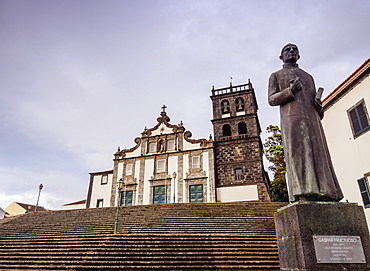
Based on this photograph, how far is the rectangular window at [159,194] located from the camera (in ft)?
85.8

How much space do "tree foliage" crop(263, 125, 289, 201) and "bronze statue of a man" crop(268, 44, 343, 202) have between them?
22.6 m

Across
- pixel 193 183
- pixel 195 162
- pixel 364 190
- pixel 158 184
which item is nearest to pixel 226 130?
pixel 195 162

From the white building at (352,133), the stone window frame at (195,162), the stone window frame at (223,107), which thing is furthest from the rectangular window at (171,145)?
the white building at (352,133)

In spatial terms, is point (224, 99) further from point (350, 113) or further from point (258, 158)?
point (350, 113)

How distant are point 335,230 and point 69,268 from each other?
27.1ft

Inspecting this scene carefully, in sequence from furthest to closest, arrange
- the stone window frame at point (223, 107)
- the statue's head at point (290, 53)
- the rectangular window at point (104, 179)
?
1. the rectangular window at point (104, 179)
2. the stone window frame at point (223, 107)
3. the statue's head at point (290, 53)

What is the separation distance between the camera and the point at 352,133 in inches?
474

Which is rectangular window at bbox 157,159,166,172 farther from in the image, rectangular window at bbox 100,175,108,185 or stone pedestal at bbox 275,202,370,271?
stone pedestal at bbox 275,202,370,271

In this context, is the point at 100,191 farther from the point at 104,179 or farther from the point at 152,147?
the point at 152,147

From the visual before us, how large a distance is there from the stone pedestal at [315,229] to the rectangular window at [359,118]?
A: 31.6 feet

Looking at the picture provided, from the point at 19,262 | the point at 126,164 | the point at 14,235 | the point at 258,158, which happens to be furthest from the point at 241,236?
the point at 126,164

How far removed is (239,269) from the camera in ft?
25.8

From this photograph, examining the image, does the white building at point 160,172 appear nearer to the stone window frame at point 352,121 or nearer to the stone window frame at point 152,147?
the stone window frame at point 152,147

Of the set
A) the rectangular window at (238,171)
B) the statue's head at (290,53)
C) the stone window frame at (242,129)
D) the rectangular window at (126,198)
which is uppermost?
the stone window frame at (242,129)
